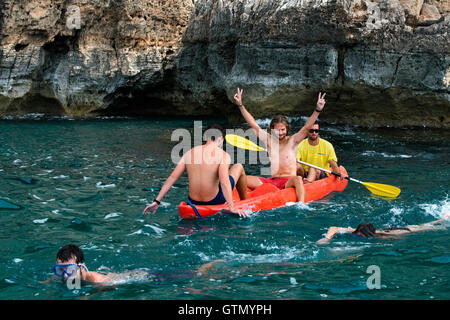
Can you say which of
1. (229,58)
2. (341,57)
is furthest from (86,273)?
(229,58)

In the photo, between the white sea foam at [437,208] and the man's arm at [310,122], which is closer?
the white sea foam at [437,208]

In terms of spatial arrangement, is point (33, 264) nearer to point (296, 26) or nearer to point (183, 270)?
point (183, 270)

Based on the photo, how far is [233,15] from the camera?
14.5 m

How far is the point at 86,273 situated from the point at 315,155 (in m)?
4.81

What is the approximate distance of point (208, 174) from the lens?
6051 mm

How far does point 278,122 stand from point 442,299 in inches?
145

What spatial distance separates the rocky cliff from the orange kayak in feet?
19.3

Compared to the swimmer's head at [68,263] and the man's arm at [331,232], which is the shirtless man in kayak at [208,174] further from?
the swimmer's head at [68,263]

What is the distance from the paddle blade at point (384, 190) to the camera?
7203mm

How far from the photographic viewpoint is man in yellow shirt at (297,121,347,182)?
26.8 ft

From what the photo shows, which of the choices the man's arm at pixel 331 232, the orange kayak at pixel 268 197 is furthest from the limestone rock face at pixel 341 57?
the man's arm at pixel 331 232

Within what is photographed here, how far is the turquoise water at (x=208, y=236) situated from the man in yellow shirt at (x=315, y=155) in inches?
21.2

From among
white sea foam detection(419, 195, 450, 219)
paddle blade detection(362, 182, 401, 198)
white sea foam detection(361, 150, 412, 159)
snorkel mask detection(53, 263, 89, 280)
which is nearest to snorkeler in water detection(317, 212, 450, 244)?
white sea foam detection(419, 195, 450, 219)

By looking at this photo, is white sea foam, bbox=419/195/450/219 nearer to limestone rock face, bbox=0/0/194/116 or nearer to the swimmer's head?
the swimmer's head
